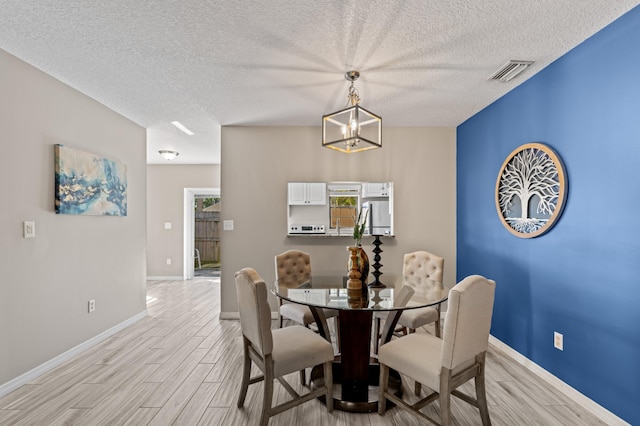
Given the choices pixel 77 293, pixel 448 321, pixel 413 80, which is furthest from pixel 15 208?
pixel 413 80

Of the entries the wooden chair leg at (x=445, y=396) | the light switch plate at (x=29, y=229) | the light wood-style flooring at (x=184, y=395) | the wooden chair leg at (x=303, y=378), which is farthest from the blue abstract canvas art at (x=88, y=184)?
the wooden chair leg at (x=445, y=396)

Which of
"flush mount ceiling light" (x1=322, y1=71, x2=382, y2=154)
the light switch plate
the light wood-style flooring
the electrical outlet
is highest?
"flush mount ceiling light" (x1=322, y1=71, x2=382, y2=154)

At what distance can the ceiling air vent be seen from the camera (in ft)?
8.34

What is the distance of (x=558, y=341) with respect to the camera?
97.0 inches

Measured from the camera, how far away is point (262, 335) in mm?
1844

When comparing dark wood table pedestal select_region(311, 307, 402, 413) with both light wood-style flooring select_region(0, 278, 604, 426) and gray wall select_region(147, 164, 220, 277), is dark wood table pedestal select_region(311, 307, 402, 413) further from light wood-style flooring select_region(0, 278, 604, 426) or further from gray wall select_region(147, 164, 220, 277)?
gray wall select_region(147, 164, 220, 277)

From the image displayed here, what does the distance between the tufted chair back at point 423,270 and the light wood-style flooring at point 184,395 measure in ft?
2.56

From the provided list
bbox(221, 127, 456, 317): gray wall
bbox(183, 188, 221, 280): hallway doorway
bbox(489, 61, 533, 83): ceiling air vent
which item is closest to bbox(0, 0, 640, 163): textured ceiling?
bbox(489, 61, 533, 83): ceiling air vent

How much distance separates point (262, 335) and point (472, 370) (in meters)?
1.21

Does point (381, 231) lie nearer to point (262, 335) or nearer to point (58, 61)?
point (262, 335)

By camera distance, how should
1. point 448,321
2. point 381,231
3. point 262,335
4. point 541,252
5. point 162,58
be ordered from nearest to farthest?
point 448,321, point 262,335, point 162,58, point 541,252, point 381,231

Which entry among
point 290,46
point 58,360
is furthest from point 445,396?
point 58,360

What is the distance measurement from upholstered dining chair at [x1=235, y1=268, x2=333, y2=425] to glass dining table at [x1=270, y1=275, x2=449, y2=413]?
0.19 metres

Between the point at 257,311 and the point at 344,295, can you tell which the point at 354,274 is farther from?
the point at 257,311
